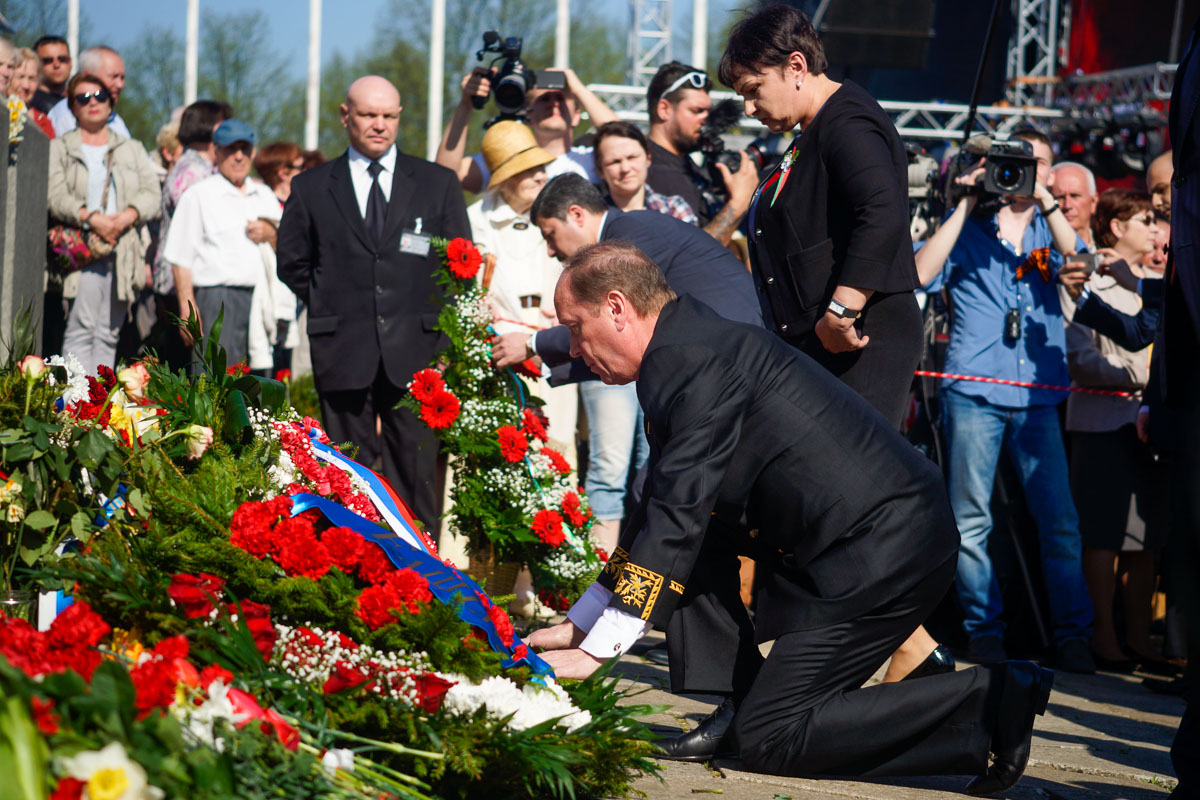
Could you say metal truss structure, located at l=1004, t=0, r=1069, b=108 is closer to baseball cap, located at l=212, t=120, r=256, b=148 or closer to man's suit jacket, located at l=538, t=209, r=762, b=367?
baseball cap, located at l=212, t=120, r=256, b=148

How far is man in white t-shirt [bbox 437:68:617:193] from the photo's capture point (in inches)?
276

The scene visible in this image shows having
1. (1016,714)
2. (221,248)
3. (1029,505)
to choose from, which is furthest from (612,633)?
(221,248)

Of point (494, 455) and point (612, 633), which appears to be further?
point (494, 455)

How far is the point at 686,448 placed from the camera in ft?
10.4

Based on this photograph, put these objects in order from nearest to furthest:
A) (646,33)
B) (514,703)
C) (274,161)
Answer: (514,703) < (274,161) < (646,33)

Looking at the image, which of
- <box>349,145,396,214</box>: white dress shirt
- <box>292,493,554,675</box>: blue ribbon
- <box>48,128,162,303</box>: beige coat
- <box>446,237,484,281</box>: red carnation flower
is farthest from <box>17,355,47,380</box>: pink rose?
<box>48,128,162,303</box>: beige coat

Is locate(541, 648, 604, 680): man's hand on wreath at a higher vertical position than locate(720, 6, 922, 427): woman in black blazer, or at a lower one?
lower

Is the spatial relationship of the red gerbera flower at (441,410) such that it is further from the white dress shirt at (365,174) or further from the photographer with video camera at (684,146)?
the photographer with video camera at (684,146)

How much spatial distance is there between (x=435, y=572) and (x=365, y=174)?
3.58 meters

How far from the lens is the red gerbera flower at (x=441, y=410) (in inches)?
213

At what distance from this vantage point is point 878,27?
479 inches

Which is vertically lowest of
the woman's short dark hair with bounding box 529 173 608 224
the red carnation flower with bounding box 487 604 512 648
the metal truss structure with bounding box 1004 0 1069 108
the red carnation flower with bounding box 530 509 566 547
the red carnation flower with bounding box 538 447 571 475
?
the red carnation flower with bounding box 530 509 566 547

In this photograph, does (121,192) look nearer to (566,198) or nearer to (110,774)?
(566,198)

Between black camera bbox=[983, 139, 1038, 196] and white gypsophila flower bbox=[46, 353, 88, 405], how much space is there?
151 inches
